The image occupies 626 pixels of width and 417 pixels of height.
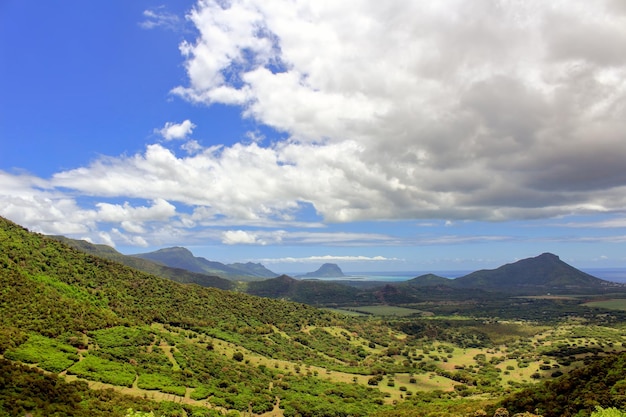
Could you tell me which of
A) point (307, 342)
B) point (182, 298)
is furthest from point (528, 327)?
point (182, 298)

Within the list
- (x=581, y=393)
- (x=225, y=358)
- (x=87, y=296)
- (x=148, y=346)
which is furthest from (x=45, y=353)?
(x=581, y=393)

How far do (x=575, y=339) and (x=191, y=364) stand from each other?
6316 inches

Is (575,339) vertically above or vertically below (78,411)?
below

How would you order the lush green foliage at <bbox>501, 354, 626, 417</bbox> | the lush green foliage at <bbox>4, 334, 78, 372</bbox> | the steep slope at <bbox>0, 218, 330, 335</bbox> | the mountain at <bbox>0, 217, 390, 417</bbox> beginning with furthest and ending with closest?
the steep slope at <bbox>0, 218, 330, 335</bbox>
the mountain at <bbox>0, 217, 390, 417</bbox>
the lush green foliage at <bbox>4, 334, 78, 372</bbox>
the lush green foliage at <bbox>501, 354, 626, 417</bbox>

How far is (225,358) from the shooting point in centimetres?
9594

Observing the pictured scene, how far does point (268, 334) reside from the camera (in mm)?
131250

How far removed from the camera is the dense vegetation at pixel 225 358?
171 ft

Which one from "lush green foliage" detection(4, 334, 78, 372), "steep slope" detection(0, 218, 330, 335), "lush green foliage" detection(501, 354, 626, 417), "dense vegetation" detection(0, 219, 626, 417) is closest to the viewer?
"lush green foliage" detection(501, 354, 626, 417)

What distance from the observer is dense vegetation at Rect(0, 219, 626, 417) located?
5200cm

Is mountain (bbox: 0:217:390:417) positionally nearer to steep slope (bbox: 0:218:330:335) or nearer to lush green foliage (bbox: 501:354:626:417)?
steep slope (bbox: 0:218:330:335)

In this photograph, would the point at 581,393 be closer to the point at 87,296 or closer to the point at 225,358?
the point at 225,358

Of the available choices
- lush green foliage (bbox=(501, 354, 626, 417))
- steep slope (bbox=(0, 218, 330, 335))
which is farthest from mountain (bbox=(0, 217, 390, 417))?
lush green foliage (bbox=(501, 354, 626, 417))

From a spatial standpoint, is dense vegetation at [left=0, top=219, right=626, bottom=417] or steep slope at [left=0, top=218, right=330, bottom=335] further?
steep slope at [left=0, top=218, right=330, bottom=335]

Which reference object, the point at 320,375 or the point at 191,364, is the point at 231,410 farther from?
the point at 320,375
